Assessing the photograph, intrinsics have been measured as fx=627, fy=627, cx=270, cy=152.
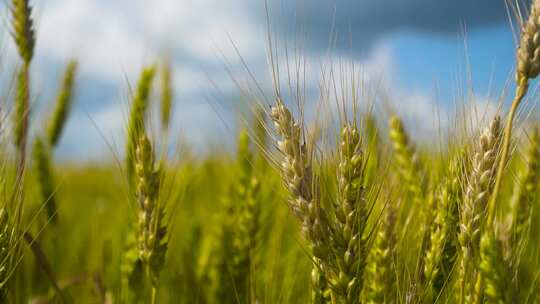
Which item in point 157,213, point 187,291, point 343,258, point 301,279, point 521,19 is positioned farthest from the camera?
point 187,291

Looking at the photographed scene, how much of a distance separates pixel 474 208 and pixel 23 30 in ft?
5.31

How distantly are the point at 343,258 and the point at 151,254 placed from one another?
55 cm

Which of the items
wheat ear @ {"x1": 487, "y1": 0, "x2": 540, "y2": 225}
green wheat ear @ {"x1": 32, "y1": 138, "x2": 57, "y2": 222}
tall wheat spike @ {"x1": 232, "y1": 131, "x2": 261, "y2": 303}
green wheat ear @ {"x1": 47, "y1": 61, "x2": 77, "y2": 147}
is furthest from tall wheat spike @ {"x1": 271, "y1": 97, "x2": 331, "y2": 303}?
green wheat ear @ {"x1": 47, "y1": 61, "x2": 77, "y2": 147}

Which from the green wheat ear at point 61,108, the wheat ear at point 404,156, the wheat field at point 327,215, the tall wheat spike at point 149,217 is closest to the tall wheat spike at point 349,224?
the wheat field at point 327,215

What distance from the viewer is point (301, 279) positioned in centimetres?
238

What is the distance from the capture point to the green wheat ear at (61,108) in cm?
336

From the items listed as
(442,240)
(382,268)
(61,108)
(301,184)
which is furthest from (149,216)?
(61,108)

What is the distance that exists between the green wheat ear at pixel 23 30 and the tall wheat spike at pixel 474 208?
1.54 metres

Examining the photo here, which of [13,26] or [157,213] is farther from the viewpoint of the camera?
[13,26]

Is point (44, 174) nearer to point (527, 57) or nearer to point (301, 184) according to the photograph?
point (301, 184)

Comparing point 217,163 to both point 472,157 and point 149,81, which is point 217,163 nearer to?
point 149,81

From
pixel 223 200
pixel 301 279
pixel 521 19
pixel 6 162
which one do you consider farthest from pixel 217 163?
pixel 521 19

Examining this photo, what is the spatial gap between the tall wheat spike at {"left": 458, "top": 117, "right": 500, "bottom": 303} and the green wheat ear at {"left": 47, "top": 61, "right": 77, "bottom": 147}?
8.16 feet

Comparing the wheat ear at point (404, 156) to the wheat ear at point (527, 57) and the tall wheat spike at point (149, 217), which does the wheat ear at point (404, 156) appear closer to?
the wheat ear at point (527, 57)
